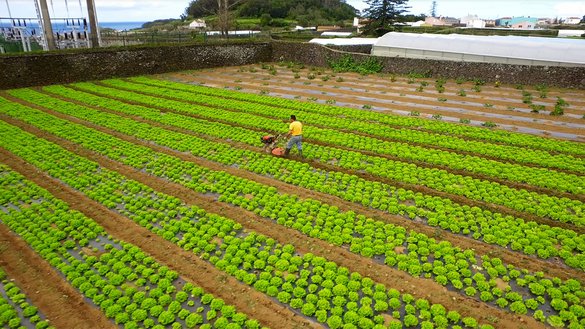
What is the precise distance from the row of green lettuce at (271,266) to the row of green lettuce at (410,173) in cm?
569

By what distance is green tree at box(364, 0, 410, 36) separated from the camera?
2375 inches

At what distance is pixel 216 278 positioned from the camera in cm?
847

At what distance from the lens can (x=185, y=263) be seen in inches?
351

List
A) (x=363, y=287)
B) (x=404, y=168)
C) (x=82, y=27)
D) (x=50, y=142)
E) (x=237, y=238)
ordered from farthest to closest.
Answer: (x=82, y=27) < (x=50, y=142) < (x=404, y=168) < (x=237, y=238) < (x=363, y=287)

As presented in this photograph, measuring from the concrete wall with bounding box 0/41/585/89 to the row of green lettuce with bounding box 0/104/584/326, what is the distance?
57.2 ft

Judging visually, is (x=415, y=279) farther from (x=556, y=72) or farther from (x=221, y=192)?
(x=556, y=72)

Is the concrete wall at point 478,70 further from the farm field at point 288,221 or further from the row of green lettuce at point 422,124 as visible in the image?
the row of green lettuce at point 422,124

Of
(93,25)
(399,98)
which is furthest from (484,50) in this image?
(93,25)

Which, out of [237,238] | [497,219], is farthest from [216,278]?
[497,219]

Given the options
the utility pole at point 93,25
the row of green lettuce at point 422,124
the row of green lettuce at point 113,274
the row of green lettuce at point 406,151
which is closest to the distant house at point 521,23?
the row of green lettuce at point 422,124

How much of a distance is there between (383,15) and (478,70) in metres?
34.6

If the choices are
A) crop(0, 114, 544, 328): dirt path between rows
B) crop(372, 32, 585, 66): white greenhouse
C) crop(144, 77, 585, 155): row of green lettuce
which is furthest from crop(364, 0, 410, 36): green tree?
crop(0, 114, 544, 328): dirt path between rows

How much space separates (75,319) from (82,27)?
1369 inches

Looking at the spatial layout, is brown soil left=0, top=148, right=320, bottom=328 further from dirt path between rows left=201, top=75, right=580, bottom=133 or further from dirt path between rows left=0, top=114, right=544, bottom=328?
dirt path between rows left=201, top=75, right=580, bottom=133
